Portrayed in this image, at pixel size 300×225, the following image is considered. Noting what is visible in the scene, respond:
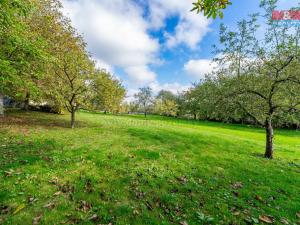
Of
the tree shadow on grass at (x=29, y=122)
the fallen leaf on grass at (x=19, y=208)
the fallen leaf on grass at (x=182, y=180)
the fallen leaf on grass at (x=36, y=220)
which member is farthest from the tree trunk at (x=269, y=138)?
the tree shadow on grass at (x=29, y=122)

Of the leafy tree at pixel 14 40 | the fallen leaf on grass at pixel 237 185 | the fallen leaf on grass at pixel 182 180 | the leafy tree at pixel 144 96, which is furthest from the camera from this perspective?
the leafy tree at pixel 144 96

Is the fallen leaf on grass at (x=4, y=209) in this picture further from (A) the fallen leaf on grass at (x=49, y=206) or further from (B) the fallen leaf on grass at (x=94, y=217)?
(B) the fallen leaf on grass at (x=94, y=217)

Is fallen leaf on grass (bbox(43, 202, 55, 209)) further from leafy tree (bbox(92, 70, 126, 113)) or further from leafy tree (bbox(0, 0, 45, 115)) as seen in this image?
leafy tree (bbox(92, 70, 126, 113))

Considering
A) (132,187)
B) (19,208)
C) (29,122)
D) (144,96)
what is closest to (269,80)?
(132,187)

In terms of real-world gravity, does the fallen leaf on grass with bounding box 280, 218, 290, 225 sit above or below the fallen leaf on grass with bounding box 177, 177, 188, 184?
below

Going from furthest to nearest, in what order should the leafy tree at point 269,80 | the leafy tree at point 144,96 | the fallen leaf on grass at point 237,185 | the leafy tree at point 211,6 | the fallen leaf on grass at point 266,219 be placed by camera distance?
1. the leafy tree at point 144,96
2. the leafy tree at point 269,80
3. the fallen leaf on grass at point 237,185
4. the fallen leaf on grass at point 266,219
5. the leafy tree at point 211,6

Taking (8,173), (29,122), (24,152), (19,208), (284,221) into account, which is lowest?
(284,221)

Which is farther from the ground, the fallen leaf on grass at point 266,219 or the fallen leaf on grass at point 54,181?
the fallen leaf on grass at point 54,181

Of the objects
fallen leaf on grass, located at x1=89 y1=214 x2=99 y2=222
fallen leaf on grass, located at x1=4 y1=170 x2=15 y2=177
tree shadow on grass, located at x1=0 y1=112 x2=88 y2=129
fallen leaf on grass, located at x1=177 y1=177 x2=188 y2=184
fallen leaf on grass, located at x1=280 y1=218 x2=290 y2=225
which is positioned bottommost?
fallen leaf on grass, located at x1=280 y1=218 x2=290 y2=225

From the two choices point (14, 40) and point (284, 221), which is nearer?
point (284, 221)

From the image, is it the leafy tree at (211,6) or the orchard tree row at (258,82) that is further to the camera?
the orchard tree row at (258,82)

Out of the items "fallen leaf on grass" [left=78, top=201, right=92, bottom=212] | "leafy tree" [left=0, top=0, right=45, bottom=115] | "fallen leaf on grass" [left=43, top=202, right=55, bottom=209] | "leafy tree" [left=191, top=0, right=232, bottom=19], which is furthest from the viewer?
"leafy tree" [left=0, top=0, right=45, bottom=115]

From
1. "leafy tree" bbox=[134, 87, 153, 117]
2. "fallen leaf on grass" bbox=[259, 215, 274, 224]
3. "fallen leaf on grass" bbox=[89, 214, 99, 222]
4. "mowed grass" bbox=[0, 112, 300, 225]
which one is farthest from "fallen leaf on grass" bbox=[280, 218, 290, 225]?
"leafy tree" bbox=[134, 87, 153, 117]

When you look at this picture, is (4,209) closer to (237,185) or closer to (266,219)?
(266,219)
